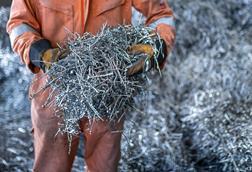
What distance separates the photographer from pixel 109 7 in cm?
232

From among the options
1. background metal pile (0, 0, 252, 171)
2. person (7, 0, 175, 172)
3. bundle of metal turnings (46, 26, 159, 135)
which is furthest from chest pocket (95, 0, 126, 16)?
background metal pile (0, 0, 252, 171)

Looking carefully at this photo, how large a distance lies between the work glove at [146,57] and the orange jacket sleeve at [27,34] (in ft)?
1.22

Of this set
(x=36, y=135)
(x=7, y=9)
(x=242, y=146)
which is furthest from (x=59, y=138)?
(x=7, y=9)

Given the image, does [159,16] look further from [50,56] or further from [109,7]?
A: [50,56]

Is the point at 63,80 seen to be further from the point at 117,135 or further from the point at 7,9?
the point at 7,9

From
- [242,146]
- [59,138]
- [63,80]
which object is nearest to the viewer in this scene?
[63,80]

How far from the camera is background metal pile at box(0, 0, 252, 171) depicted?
349 cm

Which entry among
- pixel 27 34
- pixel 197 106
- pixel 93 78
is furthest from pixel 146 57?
pixel 197 106

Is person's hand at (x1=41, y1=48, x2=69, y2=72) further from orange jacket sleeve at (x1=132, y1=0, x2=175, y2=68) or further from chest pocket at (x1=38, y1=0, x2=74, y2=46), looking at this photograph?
orange jacket sleeve at (x1=132, y1=0, x2=175, y2=68)

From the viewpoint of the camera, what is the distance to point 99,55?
2.15 meters

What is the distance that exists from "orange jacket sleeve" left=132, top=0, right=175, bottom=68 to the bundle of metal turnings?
0.21m

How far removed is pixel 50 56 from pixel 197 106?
200 centimetres

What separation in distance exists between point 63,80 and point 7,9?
238 cm

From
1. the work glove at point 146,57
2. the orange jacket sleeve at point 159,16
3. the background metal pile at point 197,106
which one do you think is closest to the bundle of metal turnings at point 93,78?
Answer: the work glove at point 146,57
